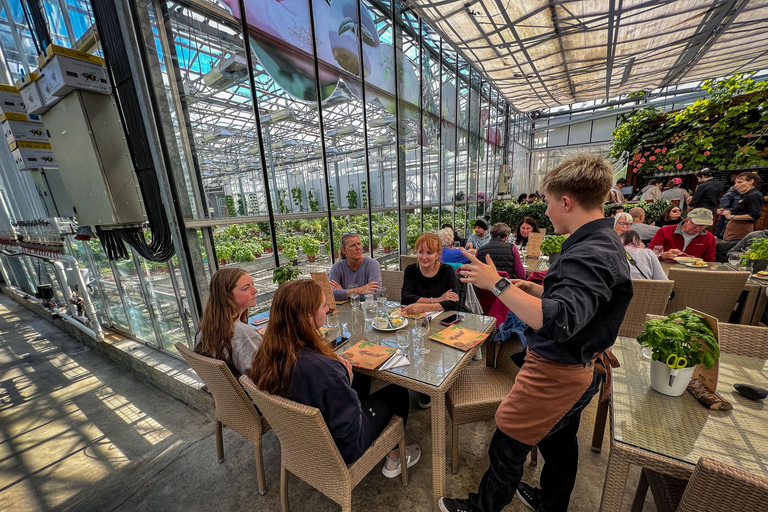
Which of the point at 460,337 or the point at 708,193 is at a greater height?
the point at 708,193

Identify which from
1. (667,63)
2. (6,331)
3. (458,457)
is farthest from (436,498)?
(667,63)

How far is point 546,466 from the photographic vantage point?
54.4 inches

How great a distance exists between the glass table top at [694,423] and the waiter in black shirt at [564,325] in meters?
0.14

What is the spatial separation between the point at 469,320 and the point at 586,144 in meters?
17.0

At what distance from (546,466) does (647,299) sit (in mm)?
1748

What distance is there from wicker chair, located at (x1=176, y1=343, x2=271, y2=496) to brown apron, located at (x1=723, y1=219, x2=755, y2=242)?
660 centimetres

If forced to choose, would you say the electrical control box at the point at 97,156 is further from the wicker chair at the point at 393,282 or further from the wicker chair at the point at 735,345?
the wicker chair at the point at 735,345

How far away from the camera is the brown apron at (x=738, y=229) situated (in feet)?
13.3

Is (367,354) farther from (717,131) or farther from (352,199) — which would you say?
(717,131)

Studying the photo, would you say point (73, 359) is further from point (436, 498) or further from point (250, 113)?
point (436, 498)

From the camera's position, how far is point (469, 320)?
1966 millimetres

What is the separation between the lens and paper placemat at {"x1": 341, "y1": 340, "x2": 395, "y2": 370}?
4.94ft

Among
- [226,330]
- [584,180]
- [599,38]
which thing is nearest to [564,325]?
[584,180]

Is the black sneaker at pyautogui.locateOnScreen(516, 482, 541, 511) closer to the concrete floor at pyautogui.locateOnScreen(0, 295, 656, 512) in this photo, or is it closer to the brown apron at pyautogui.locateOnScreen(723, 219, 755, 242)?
the concrete floor at pyautogui.locateOnScreen(0, 295, 656, 512)
